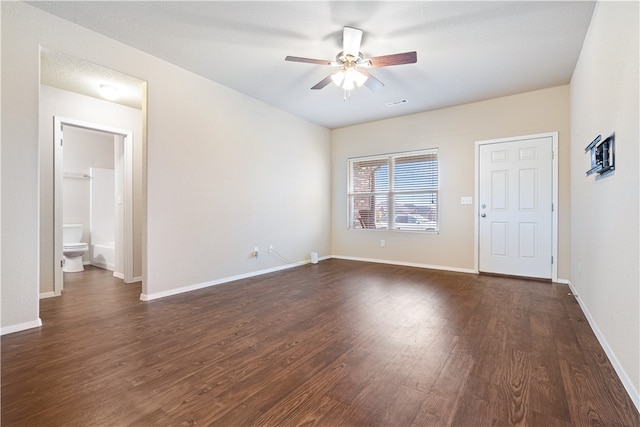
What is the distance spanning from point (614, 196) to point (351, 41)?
8.00 feet

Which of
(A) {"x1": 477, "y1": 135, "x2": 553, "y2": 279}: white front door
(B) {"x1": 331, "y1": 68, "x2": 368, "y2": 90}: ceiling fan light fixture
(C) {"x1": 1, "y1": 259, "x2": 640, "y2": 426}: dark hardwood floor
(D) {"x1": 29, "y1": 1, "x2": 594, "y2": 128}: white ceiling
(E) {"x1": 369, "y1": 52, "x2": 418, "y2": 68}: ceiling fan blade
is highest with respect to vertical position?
(D) {"x1": 29, "y1": 1, "x2": 594, "y2": 128}: white ceiling

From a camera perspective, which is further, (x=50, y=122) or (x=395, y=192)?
(x=395, y=192)

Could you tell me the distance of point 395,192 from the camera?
5500 mm

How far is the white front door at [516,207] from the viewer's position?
4105 mm

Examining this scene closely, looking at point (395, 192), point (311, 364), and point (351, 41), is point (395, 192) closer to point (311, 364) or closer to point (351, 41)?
point (351, 41)

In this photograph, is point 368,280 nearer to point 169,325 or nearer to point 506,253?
point 506,253

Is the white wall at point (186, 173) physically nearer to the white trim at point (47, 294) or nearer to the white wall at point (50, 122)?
the white wall at point (50, 122)

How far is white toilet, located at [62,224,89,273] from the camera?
15.4ft

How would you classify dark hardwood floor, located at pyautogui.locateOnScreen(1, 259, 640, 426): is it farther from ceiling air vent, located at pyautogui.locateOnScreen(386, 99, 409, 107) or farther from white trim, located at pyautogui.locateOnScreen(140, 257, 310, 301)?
ceiling air vent, located at pyautogui.locateOnScreen(386, 99, 409, 107)

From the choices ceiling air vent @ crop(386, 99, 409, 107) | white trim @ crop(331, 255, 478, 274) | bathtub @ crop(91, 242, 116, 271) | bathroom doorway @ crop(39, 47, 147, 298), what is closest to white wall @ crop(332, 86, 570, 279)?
white trim @ crop(331, 255, 478, 274)

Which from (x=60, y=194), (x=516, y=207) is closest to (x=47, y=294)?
(x=60, y=194)

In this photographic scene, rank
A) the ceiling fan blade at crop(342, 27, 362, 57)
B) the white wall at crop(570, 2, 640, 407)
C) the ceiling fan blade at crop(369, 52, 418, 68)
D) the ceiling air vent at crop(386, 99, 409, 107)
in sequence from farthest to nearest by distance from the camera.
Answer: the ceiling air vent at crop(386, 99, 409, 107) → the ceiling fan blade at crop(342, 27, 362, 57) → the ceiling fan blade at crop(369, 52, 418, 68) → the white wall at crop(570, 2, 640, 407)

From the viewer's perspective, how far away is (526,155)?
425 cm

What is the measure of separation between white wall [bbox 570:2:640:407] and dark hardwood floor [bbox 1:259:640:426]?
247 millimetres
